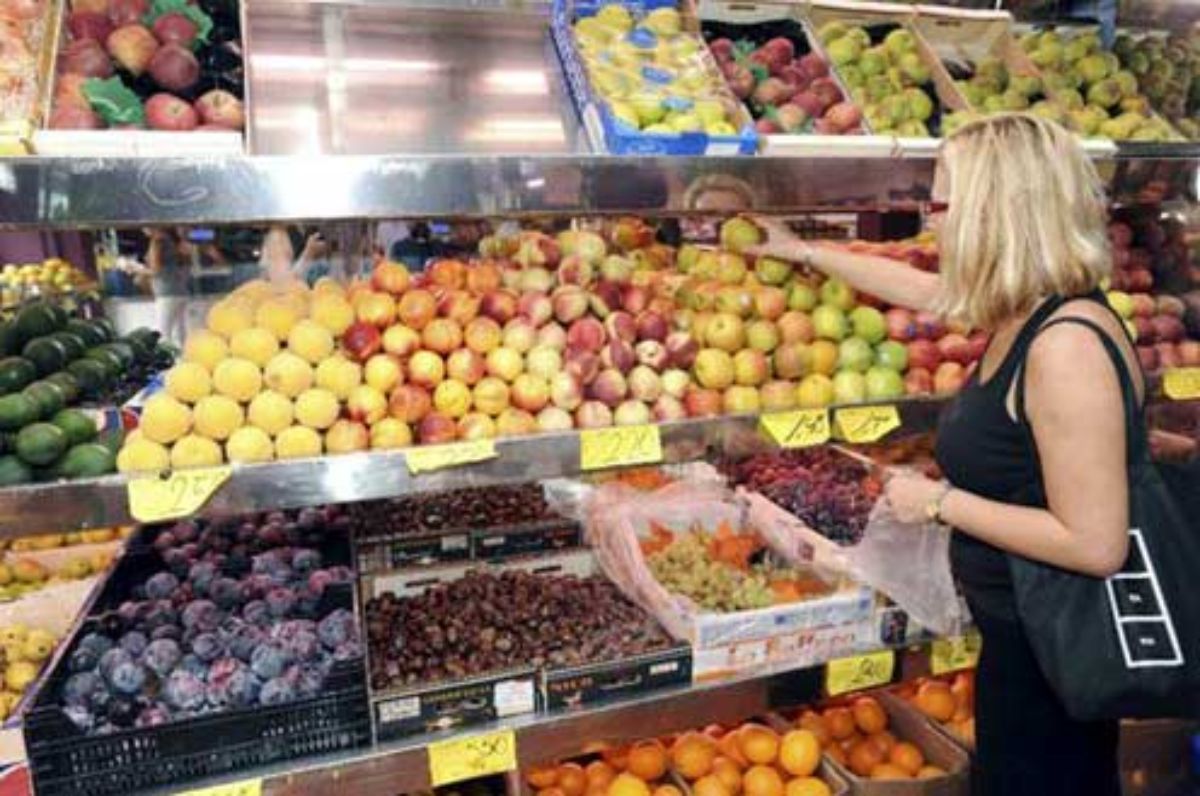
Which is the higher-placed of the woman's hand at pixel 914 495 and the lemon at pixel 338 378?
the lemon at pixel 338 378

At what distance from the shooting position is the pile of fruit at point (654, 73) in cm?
174

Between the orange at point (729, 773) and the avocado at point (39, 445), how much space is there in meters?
1.59

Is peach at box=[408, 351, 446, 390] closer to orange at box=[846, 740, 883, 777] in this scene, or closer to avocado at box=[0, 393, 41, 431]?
avocado at box=[0, 393, 41, 431]

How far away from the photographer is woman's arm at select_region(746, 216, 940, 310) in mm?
2049

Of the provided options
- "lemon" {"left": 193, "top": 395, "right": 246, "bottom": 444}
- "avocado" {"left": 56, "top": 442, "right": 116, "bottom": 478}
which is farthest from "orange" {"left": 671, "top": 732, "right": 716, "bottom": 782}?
"avocado" {"left": 56, "top": 442, "right": 116, "bottom": 478}

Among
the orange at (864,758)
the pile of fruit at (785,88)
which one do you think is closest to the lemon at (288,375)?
the pile of fruit at (785,88)

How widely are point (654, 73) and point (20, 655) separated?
76.7 inches

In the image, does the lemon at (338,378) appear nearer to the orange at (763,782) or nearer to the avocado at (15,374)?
the avocado at (15,374)

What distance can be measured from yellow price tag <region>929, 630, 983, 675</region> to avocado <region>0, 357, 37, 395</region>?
80.3 inches

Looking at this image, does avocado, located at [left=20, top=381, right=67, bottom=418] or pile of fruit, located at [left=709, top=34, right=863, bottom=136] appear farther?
pile of fruit, located at [left=709, top=34, right=863, bottom=136]

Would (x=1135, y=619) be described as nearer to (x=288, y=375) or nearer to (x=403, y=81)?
(x=288, y=375)

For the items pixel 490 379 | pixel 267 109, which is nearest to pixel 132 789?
pixel 490 379

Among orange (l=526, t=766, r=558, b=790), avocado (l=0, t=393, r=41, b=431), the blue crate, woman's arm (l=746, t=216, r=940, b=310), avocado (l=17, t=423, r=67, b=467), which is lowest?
orange (l=526, t=766, r=558, b=790)

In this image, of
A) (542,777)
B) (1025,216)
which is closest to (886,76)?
(1025,216)
